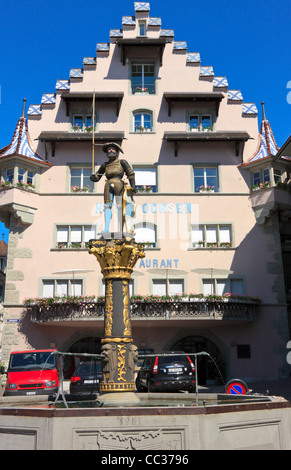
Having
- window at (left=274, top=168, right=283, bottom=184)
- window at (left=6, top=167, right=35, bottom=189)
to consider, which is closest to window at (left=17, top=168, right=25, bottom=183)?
window at (left=6, top=167, right=35, bottom=189)

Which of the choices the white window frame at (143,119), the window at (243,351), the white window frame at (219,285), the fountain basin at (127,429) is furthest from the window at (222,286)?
the fountain basin at (127,429)

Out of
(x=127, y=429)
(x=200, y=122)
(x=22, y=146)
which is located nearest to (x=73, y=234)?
(x=22, y=146)

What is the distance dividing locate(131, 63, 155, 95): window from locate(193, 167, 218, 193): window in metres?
6.14

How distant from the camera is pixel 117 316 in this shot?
407 inches

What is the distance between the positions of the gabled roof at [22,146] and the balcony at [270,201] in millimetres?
12729

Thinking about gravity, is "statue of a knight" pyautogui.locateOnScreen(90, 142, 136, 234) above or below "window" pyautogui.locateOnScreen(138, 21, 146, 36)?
below

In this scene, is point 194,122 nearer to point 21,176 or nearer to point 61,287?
point 21,176

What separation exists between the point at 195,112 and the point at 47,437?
26.6 m

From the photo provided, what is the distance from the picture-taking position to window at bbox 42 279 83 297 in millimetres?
27138

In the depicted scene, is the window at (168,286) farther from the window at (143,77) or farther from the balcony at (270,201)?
the window at (143,77)

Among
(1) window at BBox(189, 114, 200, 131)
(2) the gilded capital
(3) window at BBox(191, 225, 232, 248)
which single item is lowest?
(2) the gilded capital

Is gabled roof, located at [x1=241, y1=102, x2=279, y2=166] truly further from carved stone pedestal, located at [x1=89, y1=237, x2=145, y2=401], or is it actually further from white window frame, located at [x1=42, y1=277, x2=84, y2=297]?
carved stone pedestal, located at [x1=89, y1=237, x2=145, y2=401]
